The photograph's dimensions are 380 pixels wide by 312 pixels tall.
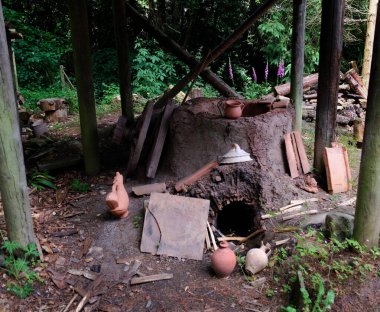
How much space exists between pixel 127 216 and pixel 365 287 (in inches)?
119

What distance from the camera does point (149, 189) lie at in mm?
5406

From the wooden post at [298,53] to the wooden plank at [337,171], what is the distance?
1.17 m

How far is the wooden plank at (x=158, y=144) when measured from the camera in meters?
5.68

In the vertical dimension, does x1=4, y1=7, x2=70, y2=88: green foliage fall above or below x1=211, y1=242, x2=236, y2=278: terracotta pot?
above

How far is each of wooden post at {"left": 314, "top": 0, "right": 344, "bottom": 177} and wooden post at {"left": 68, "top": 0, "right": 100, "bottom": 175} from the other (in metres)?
3.57

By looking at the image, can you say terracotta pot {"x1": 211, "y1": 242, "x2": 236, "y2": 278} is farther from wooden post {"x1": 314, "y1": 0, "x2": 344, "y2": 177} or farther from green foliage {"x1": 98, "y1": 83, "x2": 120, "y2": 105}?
green foliage {"x1": 98, "y1": 83, "x2": 120, "y2": 105}

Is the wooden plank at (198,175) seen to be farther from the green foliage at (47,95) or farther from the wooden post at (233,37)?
the green foliage at (47,95)

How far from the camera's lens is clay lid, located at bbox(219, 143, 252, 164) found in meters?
5.14

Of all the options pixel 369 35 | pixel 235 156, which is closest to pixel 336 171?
pixel 235 156

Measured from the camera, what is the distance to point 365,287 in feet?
11.1

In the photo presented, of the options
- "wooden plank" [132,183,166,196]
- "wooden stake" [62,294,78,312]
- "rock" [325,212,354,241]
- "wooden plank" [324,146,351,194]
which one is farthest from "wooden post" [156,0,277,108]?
"wooden stake" [62,294,78,312]

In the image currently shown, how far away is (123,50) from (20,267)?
4.55m

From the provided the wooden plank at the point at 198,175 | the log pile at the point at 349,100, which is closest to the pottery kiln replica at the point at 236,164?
the wooden plank at the point at 198,175

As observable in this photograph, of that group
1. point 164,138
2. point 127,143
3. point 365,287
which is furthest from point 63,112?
point 365,287
